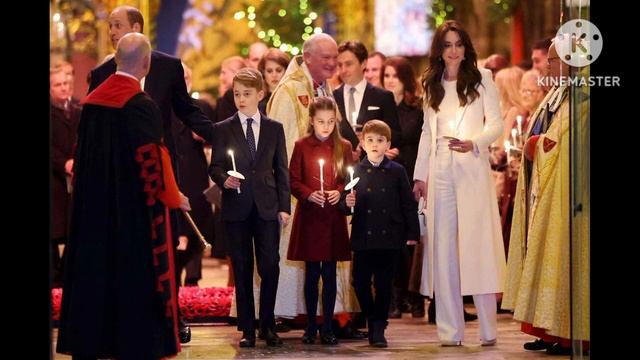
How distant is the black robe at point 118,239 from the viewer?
7.07 meters

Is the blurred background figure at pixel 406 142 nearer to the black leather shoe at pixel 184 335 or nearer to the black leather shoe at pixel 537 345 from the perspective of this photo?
the black leather shoe at pixel 537 345

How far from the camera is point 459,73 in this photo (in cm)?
874

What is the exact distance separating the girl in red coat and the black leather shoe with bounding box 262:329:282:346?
216mm

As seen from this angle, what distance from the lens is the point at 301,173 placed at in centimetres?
873

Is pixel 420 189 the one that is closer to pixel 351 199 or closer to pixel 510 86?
pixel 351 199

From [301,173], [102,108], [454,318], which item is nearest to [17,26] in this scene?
[102,108]

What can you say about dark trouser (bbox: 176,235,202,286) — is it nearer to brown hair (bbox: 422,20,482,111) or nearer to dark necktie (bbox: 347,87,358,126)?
dark necktie (bbox: 347,87,358,126)

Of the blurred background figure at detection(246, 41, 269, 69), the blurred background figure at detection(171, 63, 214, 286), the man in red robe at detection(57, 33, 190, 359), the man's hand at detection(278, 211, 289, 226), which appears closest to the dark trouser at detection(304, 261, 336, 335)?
the man's hand at detection(278, 211, 289, 226)

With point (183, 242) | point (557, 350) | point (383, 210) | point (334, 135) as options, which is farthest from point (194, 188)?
point (557, 350)

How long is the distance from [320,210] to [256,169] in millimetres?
460

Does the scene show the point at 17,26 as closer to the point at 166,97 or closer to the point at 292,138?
the point at 166,97

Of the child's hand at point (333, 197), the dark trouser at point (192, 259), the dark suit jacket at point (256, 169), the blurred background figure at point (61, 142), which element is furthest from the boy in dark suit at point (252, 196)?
the blurred background figure at point (61, 142)

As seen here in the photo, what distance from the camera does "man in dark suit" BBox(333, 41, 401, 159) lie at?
9.66m

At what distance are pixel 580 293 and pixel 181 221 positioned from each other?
14.8 feet
